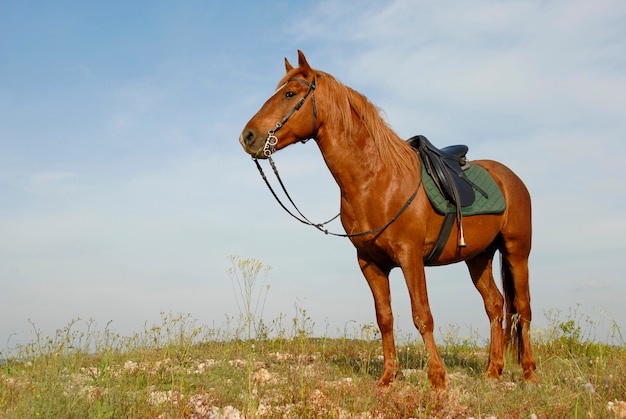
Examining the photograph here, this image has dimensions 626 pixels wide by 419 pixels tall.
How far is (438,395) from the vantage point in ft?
15.8

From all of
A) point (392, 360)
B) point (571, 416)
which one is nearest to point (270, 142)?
point (392, 360)

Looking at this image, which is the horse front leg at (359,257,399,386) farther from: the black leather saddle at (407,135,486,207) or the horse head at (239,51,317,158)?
the horse head at (239,51,317,158)

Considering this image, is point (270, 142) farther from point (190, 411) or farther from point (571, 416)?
point (571, 416)

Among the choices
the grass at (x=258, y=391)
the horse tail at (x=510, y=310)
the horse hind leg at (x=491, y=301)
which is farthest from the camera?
the horse tail at (x=510, y=310)

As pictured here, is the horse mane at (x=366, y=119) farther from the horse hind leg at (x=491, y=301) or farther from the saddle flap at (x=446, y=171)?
the horse hind leg at (x=491, y=301)

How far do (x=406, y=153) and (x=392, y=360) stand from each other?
92.6 inches

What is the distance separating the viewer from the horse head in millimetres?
5574

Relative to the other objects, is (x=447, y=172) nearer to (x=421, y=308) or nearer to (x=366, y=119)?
(x=366, y=119)

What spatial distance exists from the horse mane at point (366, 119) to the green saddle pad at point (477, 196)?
29 cm

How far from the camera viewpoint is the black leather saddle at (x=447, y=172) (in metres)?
6.35

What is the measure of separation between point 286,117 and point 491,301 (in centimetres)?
399

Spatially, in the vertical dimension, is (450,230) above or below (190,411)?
above

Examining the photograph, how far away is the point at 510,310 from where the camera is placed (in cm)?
767

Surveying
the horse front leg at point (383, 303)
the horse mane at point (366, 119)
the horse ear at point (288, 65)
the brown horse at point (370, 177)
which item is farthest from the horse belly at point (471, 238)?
the horse ear at point (288, 65)
